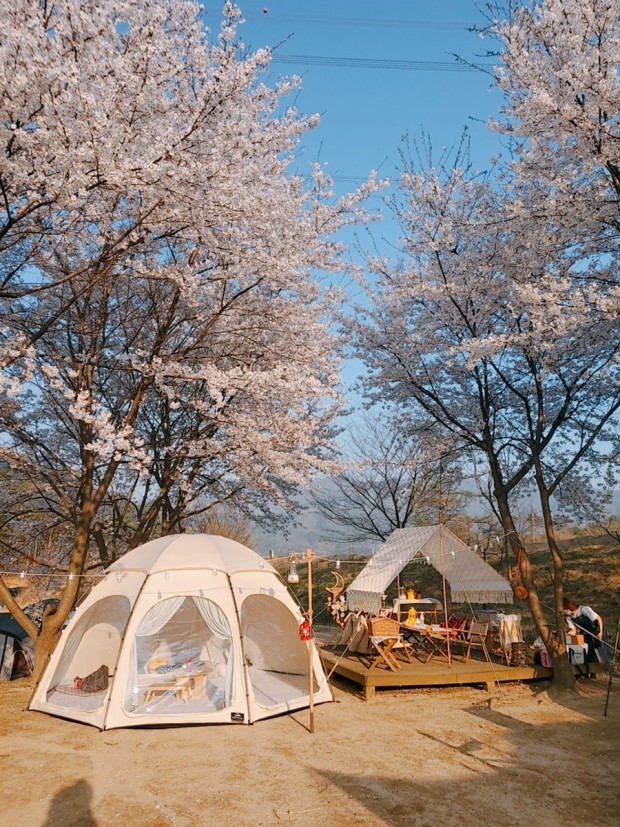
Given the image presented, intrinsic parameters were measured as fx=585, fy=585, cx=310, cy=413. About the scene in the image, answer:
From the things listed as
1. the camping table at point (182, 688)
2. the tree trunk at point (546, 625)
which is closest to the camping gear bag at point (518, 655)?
the tree trunk at point (546, 625)

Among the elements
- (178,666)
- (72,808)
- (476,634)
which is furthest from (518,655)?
(72,808)

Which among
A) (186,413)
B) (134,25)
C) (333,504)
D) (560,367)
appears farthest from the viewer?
(333,504)

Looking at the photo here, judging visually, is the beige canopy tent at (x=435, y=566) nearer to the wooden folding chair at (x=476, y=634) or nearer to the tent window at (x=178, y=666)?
the wooden folding chair at (x=476, y=634)

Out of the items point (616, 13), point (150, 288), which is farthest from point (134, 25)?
point (616, 13)

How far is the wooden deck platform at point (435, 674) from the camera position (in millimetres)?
9023

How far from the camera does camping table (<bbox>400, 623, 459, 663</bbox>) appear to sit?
10.3 m

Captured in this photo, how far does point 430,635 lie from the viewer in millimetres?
10773

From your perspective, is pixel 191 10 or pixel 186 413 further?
pixel 186 413

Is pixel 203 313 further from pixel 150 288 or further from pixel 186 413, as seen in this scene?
pixel 186 413

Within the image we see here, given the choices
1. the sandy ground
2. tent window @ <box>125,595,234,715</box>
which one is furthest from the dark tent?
tent window @ <box>125,595,234,715</box>

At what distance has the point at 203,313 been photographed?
11.0 metres

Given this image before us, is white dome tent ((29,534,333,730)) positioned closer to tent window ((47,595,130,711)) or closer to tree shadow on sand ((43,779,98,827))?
tent window ((47,595,130,711))

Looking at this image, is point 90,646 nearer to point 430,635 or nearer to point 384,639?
point 384,639

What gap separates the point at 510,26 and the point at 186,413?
29.6 ft
